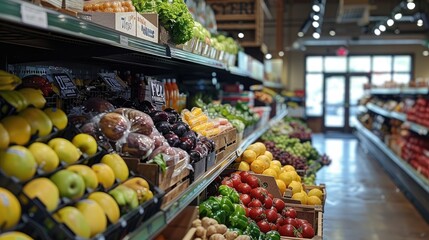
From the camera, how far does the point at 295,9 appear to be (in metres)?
19.0

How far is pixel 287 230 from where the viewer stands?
295 cm

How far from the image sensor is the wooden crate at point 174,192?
6.10 ft

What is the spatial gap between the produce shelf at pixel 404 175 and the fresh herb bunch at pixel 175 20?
14.9 ft

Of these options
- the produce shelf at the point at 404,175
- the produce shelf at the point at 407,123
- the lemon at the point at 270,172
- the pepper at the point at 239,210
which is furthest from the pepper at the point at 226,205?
the produce shelf at the point at 407,123

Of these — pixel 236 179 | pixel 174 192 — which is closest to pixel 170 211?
pixel 174 192

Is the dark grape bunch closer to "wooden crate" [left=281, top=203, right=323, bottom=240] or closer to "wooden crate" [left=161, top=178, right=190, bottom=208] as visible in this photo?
"wooden crate" [left=281, top=203, right=323, bottom=240]

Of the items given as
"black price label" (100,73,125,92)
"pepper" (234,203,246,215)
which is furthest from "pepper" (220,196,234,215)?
"black price label" (100,73,125,92)

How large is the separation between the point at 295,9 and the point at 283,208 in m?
16.5

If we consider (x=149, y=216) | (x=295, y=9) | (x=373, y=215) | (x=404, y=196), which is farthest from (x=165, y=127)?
(x=295, y=9)

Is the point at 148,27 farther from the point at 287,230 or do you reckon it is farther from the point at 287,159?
the point at 287,159

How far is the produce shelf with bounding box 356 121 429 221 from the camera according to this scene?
6.52 m

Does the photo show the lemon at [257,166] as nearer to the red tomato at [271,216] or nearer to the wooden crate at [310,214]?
the wooden crate at [310,214]

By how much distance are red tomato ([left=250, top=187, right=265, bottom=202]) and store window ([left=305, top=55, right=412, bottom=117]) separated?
53.2 feet

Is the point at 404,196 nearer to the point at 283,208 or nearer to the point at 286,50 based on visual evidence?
the point at 283,208
